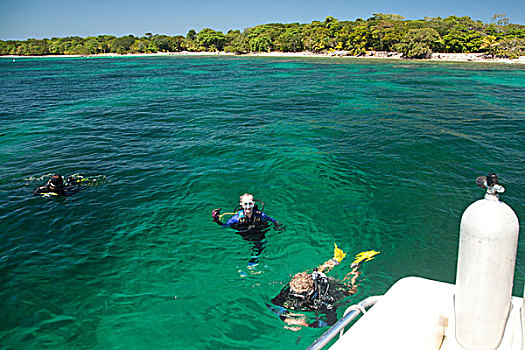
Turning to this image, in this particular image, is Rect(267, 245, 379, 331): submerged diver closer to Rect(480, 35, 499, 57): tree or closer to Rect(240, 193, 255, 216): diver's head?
Rect(240, 193, 255, 216): diver's head

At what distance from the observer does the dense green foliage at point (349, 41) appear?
239 ft

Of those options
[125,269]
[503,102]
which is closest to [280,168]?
[125,269]

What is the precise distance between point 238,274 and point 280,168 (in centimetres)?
593

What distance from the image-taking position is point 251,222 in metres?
6.94

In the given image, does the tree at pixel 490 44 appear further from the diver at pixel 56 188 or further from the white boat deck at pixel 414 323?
the white boat deck at pixel 414 323

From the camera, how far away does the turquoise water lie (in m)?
5.67

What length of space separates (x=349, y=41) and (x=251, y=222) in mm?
95939

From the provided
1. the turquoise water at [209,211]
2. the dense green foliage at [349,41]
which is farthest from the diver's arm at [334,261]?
the dense green foliage at [349,41]

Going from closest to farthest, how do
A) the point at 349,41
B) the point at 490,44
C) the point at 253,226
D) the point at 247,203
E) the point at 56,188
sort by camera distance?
the point at 247,203, the point at 253,226, the point at 56,188, the point at 490,44, the point at 349,41

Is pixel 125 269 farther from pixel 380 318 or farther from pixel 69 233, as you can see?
pixel 380 318

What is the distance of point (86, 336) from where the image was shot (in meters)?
5.28

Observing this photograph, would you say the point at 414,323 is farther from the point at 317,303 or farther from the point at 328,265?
the point at 328,265

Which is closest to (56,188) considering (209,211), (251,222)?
(209,211)

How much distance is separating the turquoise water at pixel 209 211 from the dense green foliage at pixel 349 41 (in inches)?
2539
